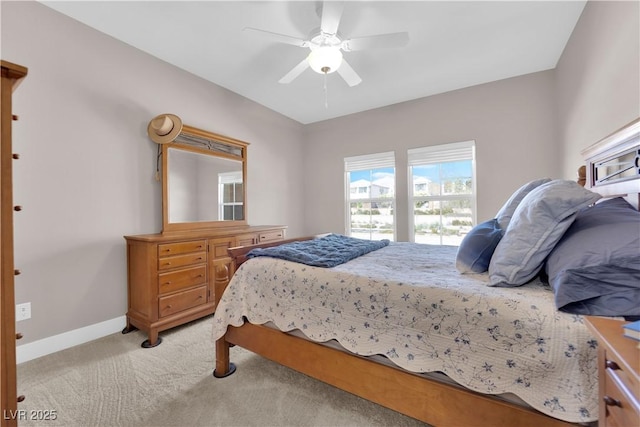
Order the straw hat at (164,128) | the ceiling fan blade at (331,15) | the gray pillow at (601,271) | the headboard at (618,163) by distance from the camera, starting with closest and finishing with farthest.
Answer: the gray pillow at (601,271)
the headboard at (618,163)
the ceiling fan blade at (331,15)
the straw hat at (164,128)

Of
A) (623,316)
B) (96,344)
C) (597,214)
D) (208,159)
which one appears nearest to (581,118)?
(597,214)

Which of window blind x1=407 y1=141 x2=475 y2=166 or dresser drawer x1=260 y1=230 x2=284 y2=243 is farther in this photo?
window blind x1=407 y1=141 x2=475 y2=166

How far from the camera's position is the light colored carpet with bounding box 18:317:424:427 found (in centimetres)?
140

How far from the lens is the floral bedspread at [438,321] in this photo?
0.86m

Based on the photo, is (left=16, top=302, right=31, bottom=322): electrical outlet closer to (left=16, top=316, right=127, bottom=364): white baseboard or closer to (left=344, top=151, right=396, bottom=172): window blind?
(left=16, top=316, right=127, bottom=364): white baseboard

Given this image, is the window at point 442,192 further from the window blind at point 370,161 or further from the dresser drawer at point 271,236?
the dresser drawer at point 271,236

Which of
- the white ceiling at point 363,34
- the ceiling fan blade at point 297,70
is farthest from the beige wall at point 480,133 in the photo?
the ceiling fan blade at point 297,70

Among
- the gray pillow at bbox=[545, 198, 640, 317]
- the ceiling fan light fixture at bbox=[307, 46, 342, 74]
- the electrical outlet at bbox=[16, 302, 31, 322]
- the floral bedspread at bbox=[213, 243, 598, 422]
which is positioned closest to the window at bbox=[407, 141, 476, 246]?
the ceiling fan light fixture at bbox=[307, 46, 342, 74]

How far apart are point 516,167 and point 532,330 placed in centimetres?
296

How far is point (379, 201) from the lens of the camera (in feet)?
13.6

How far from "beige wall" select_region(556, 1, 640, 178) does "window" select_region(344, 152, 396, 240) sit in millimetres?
1958

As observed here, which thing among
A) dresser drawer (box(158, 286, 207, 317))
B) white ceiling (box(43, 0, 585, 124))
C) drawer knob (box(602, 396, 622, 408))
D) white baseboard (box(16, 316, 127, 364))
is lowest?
white baseboard (box(16, 316, 127, 364))

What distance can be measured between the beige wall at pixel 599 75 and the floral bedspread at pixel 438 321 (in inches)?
56.8

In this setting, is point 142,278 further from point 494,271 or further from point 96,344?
point 494,271
